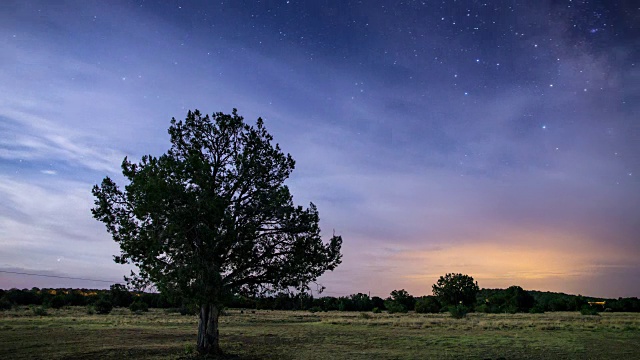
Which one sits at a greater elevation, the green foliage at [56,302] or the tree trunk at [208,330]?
the tree trunk at [208,330]

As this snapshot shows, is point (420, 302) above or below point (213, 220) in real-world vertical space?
below

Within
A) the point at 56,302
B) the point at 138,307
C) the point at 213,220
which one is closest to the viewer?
the point at 213,220

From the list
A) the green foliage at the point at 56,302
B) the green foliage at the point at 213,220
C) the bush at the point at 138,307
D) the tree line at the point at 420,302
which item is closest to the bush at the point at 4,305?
the tree line at the point at 420,302

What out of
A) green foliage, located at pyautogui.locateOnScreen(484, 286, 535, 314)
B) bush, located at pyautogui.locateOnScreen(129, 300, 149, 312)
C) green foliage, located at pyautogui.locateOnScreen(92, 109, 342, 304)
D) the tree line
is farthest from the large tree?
green foliage, located at pyautogui.locateOnScreen(484, 286, 535, 314)

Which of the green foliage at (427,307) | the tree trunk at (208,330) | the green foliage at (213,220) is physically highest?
the green foliage at (213,220)

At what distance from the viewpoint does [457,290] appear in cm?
12356

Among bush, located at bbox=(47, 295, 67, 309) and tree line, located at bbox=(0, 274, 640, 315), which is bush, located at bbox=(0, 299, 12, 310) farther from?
bush, located at bbox=(47, 295, 67, 309)

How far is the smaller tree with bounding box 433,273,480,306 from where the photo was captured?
123 metres

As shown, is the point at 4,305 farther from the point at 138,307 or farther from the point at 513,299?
the point at 513,299

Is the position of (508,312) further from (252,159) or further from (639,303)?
(252,159)

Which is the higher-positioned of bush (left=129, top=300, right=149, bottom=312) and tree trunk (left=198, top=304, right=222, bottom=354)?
tree trunk (left=198, top=304, right=222, bottom=354)

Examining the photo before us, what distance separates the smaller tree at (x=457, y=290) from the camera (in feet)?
404

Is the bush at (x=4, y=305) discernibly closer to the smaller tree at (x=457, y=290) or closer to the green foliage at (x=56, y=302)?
the green foliage at (x=56, y=302)

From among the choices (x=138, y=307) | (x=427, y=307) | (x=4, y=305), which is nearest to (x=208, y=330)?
(x=138, y=307)
